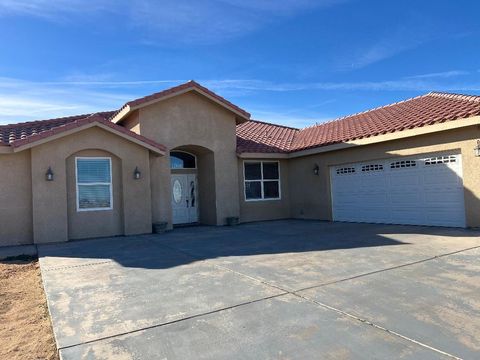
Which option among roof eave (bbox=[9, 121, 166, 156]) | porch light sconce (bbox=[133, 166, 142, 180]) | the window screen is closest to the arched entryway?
roof eave (bbox=[9, 121, 166, 156])

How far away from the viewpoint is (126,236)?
13445mm

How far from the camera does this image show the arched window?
57.1 feet

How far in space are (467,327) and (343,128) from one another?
1495cm

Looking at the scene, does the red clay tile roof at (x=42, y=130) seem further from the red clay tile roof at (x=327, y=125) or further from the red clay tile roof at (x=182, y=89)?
the red clay tile roof at (x=182, y=89)

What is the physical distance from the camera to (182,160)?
58.2 feet

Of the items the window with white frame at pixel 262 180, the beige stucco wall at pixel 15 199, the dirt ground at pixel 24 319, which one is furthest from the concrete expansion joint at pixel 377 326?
the window with white frame at pixel 262 180

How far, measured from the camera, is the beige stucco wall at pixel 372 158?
12.0 meters

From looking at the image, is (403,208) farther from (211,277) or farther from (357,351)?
(357,351)

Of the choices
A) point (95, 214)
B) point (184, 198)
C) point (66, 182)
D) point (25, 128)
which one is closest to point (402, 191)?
point (184, 198)

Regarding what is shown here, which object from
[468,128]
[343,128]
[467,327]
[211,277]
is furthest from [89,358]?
[343,128]

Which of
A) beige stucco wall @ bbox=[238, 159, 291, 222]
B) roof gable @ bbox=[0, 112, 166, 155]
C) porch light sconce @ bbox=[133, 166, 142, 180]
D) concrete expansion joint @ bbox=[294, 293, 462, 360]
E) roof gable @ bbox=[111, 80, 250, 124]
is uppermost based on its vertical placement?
roof gable @ bbox=[111, 80, 250, 124]

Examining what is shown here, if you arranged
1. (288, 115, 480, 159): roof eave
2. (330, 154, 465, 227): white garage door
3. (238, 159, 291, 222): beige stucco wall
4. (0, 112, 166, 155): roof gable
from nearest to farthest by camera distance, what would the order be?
(288, 115, 480, 159): roof eave < (0, 112, 166, 155): roof gable < (330, 154, 465, 227): white garage door < (238, 159, 291, 222): beige stucco wall

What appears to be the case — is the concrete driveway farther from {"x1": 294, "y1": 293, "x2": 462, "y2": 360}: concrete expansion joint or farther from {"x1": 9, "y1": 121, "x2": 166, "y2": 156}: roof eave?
{"x1": 9, "y1": 121, "x2": 166, "y2": 156}: roof eave

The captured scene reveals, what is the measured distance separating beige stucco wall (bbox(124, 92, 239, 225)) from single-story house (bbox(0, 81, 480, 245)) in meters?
0.04
